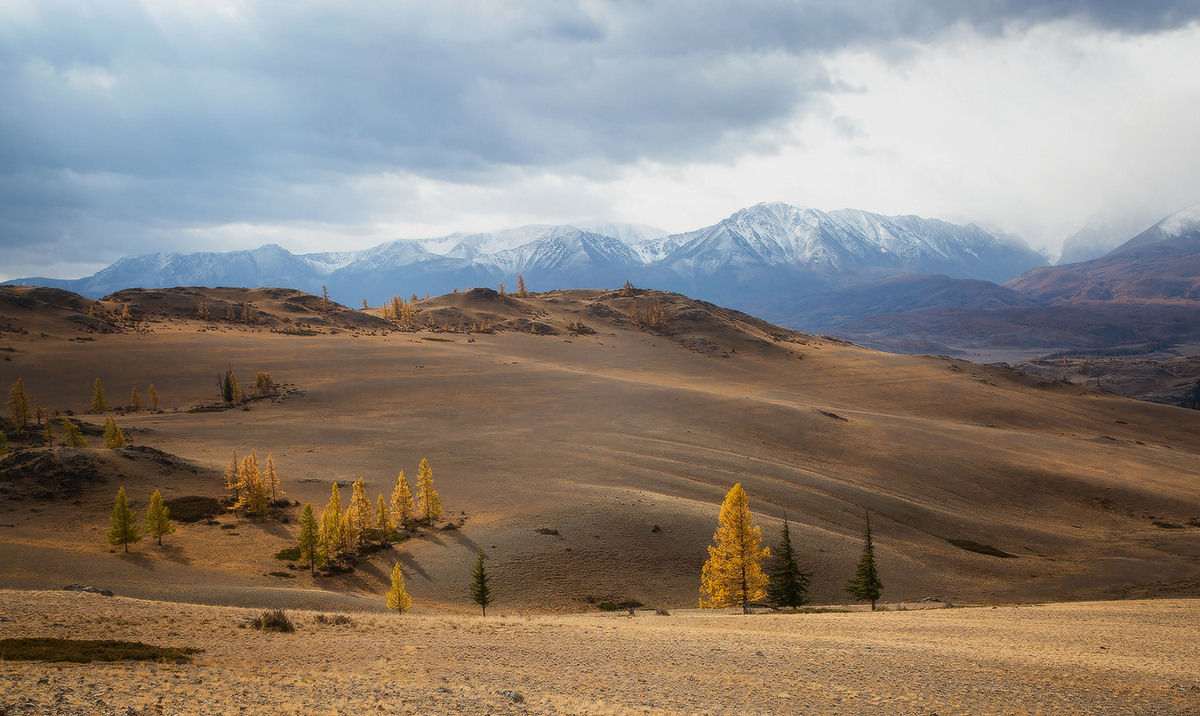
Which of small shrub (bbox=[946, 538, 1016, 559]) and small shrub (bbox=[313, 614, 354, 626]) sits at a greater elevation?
small shrub (bbox=[313, 614, 354, 626])

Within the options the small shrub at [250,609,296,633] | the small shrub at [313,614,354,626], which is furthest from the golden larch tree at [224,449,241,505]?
the small shrub at [250,609,296,633]

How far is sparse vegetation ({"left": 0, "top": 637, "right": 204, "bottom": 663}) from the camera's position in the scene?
1505cm

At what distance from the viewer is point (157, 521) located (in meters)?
38.8

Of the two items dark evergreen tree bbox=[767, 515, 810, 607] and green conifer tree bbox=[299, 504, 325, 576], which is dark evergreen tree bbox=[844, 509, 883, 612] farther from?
green conifer tree bbox=[299, 504, 325, 576]

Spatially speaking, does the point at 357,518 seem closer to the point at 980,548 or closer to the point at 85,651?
the point at 85,651

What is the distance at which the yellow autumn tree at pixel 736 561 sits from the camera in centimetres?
3528

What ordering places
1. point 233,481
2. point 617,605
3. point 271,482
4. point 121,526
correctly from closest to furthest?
point 617,605, point 121,526, point 271,482, point 233,481

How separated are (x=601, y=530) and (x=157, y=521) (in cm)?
3074

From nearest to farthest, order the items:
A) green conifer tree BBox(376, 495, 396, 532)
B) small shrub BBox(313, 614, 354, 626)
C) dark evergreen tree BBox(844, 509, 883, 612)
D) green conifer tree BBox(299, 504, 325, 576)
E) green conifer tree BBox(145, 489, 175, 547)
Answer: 1. small shrub BBox(313, 614, 354, 626)
2. dark evergreen tree BBox(844, 509, 883, 612)
3. green conifer tree BBox(299, 504, 325, 576)
4. green conifer tree BBox(145, 489, 175, 547)
5. green conifer tree BBox(376, 495, 396, 532)

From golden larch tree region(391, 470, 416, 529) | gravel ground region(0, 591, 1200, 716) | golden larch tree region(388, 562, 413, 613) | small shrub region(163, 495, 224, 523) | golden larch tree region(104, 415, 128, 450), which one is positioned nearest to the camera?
gravel ground region(0, 591, 1200, 716)

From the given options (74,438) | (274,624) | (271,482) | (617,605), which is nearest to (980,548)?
(617,605)

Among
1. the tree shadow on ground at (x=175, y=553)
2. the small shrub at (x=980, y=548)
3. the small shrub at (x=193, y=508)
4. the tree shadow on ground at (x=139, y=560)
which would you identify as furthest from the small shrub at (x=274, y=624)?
the small shrub at (x=980, y=548)

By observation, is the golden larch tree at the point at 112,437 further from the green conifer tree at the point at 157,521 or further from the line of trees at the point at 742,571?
the line of trees at the point at 742,571

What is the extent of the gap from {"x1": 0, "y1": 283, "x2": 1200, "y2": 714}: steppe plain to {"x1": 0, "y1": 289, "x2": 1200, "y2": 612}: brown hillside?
40 cm
